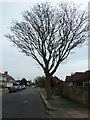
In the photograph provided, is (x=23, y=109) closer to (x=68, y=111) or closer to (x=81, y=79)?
(x=68, y=111)

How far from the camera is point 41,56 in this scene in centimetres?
3612

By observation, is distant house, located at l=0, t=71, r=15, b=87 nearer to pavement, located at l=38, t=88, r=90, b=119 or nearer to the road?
the road

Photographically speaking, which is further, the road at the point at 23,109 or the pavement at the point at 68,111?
the road at the point at 23,109

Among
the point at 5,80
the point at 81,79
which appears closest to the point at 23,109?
the point at 81,79

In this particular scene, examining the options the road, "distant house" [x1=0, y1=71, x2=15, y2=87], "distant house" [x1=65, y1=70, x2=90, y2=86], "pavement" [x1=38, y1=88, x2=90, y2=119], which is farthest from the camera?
"distant house" [x1=0, y1=71, x2=15, y2=87]

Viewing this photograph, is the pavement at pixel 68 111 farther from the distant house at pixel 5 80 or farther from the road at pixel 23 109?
the distant house at pixel 5 80

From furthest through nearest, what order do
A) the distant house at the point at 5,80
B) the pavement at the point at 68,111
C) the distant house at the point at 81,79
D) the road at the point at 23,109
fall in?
the distant house at the point at 5,80
the distant house at the point at 81,79
the road at the point at 23,109
the pavement at the point at 68,111

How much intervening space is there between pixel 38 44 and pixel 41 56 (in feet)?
5.39

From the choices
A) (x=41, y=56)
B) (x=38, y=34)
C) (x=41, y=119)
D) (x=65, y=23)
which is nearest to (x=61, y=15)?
(x=65, y=23)

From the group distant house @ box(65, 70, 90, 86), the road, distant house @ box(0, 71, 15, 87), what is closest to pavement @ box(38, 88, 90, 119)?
the road

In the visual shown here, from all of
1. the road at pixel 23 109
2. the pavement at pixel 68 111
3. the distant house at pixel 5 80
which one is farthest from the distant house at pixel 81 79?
the distant house at pixel 5 80

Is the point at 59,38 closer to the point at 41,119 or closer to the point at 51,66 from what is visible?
the point at 51,66

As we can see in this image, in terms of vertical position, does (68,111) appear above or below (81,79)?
below

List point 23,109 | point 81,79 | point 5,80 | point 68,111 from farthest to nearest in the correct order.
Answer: point 5,80, point 81,79, point 23,109, point 68,111
